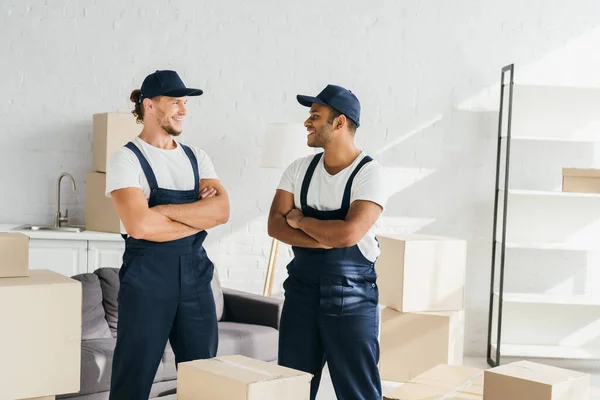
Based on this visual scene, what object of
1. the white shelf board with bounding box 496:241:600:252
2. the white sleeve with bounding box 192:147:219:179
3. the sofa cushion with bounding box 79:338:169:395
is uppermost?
the white sleeve with bounding box 192:147:219:179

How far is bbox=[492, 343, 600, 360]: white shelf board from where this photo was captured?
5341 millimetres

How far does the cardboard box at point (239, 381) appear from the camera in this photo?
1900mm

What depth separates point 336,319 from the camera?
283cm

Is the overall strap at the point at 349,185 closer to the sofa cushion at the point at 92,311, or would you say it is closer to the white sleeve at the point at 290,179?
the white sleeve at the point at 290,179

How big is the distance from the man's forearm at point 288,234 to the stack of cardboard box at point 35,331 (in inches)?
29.4

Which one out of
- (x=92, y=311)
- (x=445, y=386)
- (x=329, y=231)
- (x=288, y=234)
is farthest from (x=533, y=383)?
(x=92, y=311)

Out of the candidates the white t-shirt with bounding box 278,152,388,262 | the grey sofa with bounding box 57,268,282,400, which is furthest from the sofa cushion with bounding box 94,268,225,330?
the white t-shirt with bounding box 278,152,388,262

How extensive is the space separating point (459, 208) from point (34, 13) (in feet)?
10.3

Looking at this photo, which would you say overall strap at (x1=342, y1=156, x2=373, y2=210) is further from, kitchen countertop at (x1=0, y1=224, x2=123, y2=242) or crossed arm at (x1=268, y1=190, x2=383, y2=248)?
kitchen countertop at (x1=0, y1=224, x2=123, y2=242)

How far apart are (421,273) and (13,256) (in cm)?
230

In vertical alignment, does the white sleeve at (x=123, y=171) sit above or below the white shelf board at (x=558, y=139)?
below

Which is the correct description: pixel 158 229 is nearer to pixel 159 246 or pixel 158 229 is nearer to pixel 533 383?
pixel 159 246

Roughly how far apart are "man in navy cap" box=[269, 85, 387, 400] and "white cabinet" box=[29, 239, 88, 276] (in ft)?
7.83

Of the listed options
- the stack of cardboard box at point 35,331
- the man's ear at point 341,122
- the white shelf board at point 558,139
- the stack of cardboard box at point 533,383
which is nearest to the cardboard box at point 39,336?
the stack of cardboard box at point 35,331
